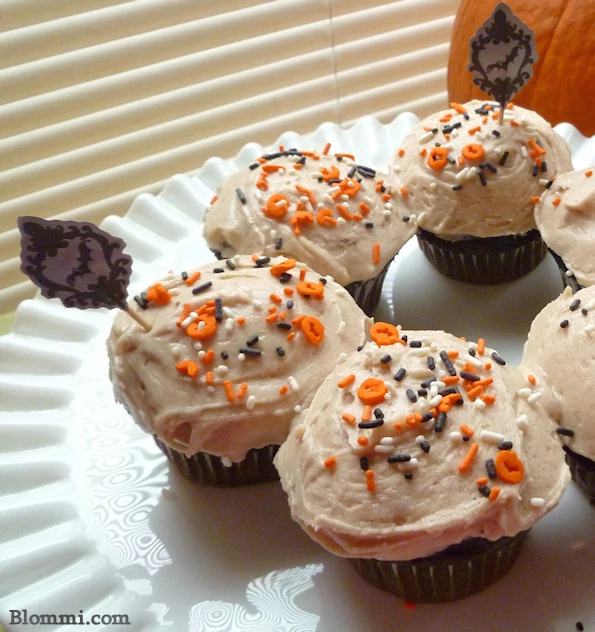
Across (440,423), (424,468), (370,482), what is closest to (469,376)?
(440,423)

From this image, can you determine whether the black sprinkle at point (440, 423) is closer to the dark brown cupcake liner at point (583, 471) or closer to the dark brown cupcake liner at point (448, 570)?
the dark brown cupcake liner at point (448, 570)

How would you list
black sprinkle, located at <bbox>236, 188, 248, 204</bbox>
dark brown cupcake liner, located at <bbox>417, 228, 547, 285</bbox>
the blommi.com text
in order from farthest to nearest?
dark brown cupcake liner, located at <bbox>417, 228, 547, 285</bbox>, black sprinkle, located at <bbox>236, 188, 248, 204</bbox>, the blommi.com text

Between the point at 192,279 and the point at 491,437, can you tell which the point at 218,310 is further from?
the point at 491,437

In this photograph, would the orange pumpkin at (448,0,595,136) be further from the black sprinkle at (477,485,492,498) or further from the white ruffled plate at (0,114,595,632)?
the black sprinkle at (477,485,492,498)

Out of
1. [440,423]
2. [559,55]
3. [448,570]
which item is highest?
[559,55]

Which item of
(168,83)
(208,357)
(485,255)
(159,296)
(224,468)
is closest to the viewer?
(208,357)

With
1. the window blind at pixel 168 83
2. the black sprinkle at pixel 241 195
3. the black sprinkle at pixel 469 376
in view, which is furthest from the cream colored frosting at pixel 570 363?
the window blind at pixel 168 83

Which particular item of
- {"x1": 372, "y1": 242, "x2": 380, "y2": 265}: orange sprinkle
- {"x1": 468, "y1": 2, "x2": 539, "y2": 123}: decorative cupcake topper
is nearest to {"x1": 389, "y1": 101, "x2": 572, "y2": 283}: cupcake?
{"x1": 468, "y1": 2, "x2": 539, "y2": 123}: decorative cupcake topper

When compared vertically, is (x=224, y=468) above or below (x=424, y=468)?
below
